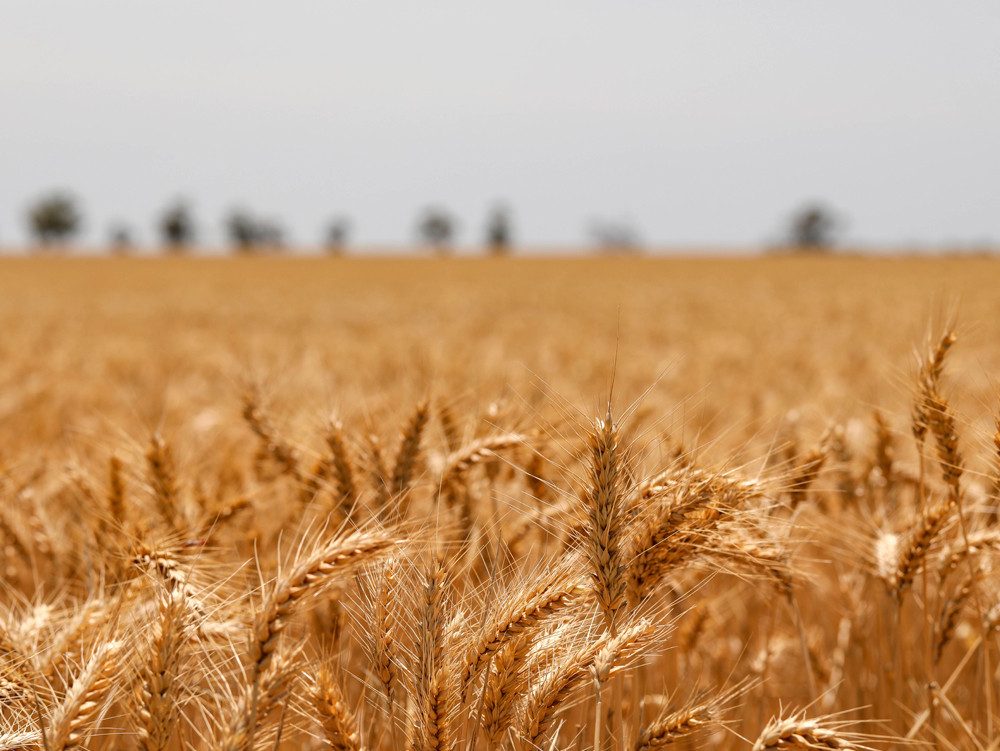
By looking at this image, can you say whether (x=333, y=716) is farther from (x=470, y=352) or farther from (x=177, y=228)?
(x=177, y=228)

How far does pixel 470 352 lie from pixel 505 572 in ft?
15.1

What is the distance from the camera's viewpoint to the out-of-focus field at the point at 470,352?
104 inches

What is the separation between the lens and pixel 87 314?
13898mm

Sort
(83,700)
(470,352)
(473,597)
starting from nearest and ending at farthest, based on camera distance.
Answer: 1. (83,700)
2. (473,597)
3. (470,352)

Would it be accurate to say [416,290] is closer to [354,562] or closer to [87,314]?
[87,314]

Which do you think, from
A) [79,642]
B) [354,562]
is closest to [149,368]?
[79,642]

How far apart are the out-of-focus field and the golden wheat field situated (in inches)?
3.6

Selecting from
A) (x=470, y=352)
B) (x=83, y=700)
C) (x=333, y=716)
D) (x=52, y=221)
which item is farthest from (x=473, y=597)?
(x=52, y=221)

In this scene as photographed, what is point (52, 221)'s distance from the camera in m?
81.9

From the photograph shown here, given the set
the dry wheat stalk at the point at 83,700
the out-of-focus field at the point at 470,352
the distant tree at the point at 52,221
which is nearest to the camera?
the dry wheat stalk at the point at 83,700

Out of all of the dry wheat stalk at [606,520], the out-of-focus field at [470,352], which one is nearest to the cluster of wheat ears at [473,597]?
the dry wheat stalk at [606,520]

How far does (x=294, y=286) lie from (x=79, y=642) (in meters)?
23.9

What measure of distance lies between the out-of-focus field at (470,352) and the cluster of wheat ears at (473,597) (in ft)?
0.55

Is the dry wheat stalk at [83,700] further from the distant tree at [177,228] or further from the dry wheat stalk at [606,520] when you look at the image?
the distant tree at [177,228]
